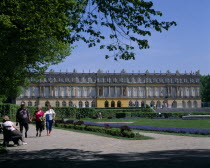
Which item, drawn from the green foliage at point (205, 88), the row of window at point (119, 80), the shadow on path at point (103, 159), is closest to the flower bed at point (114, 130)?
the shadow on path at point (103, 159)

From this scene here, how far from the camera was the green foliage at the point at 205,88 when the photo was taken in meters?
105

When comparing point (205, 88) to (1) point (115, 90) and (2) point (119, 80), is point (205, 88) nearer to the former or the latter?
(2) point (119, 80)

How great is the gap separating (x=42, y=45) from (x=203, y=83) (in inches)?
3872

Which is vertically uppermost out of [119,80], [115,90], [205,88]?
[119,80]

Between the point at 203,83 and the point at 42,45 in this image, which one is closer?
the point at 42,45

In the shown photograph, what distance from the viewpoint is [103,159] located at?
9203mm

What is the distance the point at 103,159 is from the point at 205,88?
104509 millimetres

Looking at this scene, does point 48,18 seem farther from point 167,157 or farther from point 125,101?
point 125,101

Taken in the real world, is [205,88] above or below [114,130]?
above

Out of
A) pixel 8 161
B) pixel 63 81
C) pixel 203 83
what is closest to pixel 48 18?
pixel 8 161

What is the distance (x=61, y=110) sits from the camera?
5300cm

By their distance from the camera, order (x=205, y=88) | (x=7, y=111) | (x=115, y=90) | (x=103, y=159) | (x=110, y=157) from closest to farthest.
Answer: (x=103, y=159)
(x=110, y=157)
(x=7, y=111)
(x=115, y=90)
(x=205, y=88)

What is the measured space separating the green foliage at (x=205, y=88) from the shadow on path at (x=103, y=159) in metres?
99.1

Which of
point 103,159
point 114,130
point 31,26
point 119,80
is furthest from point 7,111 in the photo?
point 119,80
